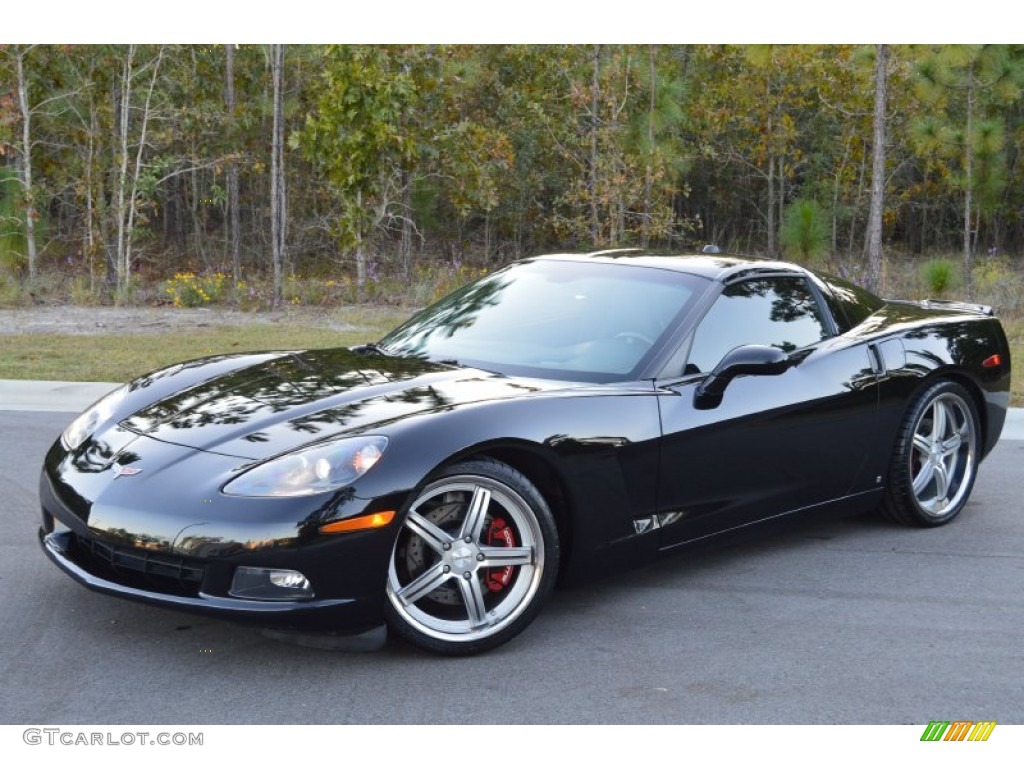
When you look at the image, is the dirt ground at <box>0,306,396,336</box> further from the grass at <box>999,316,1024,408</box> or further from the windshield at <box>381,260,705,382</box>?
the windshield at <box>381,260,705,382</box>

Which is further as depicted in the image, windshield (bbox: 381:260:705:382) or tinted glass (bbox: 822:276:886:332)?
tinted glass (bbox: 822:276:886:332)

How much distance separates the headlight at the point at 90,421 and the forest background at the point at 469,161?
493 inches

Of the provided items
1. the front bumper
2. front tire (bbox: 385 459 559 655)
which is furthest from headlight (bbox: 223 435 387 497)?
the front bumper

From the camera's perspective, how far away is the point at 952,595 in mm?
5117

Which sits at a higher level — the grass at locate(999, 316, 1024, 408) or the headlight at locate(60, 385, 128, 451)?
the headlight at locate(60, 385, 128, 451)

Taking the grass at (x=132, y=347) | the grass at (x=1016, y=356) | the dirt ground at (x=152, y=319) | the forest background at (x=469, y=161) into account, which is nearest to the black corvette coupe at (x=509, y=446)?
the grass at (x=1016, y=356)

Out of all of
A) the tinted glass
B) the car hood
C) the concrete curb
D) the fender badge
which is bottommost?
the concrete curb

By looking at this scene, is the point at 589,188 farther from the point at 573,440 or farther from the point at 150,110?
the point at 573,440

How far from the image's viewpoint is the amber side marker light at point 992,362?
6.36 m

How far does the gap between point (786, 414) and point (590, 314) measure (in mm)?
898

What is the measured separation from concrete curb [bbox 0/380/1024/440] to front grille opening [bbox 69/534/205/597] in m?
4.97

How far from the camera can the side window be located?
17.0 ft

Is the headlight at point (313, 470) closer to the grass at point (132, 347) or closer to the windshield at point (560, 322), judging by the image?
the windshield at point (560, 322)
